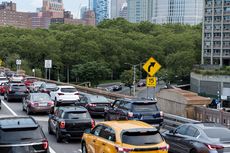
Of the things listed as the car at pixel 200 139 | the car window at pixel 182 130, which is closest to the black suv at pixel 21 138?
the car at pixel 200 139

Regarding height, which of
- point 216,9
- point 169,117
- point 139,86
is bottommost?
point 139,86

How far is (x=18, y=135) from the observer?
11.9 m

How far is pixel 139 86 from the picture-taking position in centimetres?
12519

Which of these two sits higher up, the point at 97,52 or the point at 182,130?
the point at 97,52

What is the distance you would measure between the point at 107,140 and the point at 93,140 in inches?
41.2

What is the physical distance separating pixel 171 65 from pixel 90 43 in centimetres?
2182

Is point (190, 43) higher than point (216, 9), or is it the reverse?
point (216, 9)

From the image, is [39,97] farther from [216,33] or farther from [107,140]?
[216,33]

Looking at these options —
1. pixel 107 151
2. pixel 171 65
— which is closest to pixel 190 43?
pixel 171 65

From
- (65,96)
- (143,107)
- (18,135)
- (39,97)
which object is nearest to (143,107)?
(143,107)

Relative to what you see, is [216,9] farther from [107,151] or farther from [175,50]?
[107,151]

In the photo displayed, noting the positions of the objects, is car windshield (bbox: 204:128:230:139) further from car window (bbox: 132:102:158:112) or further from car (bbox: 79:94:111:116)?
car (bbox: 79:94:111:116)

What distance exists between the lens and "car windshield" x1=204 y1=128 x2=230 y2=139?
13.6 metres

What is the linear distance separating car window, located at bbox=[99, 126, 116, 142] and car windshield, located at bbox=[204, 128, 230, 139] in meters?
2.91
